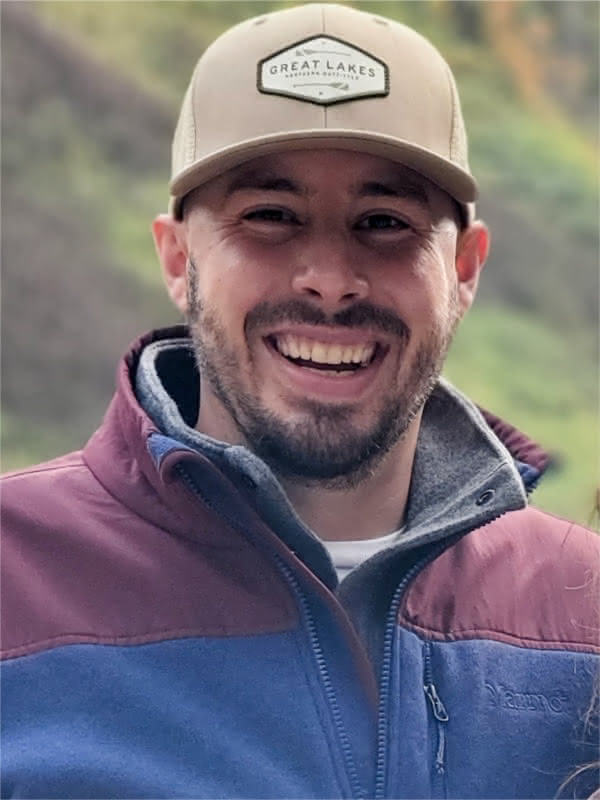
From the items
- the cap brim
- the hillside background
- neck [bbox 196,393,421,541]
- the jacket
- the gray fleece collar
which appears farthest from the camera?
the hillside background

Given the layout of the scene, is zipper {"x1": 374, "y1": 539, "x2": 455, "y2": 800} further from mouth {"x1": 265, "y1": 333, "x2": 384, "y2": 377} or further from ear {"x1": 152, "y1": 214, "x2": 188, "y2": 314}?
ear {"x1": 152, "y1": 214, "x2": 188, "y2": 314}

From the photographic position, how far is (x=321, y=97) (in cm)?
160

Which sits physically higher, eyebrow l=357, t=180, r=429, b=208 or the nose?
eyebrow l=357, t=180, r=429, b=208

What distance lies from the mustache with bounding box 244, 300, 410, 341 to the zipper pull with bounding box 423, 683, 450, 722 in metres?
0.50

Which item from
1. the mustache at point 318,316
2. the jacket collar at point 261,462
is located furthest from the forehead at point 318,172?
the jacket collar at point 261,462

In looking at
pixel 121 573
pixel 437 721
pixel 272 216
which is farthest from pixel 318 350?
pixel 437 721

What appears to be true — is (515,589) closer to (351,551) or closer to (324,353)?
(351,551)

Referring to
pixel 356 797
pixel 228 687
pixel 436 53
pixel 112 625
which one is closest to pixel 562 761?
pixel 356 797

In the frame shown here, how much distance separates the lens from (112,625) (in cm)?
141

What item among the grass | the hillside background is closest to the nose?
the hillside background

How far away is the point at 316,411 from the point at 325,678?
0.39 m

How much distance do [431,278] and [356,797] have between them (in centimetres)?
73

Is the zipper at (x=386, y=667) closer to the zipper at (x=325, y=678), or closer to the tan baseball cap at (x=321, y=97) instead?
the zipper at (x=325, y=678)

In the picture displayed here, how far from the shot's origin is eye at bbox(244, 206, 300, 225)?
1.63m
